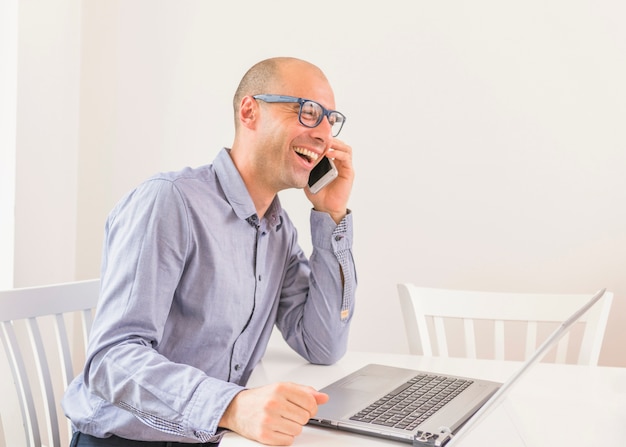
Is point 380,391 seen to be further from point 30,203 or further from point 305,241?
point 30,203

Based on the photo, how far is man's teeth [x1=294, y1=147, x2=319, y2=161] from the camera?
1558 millimetres

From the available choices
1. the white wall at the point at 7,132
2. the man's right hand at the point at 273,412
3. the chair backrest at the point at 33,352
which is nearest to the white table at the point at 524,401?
the man's right hand at the point at 273,412

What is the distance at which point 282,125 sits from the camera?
154 centimetres

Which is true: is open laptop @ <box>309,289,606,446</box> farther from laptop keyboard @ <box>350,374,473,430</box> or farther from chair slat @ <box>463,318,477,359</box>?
chair slat @ <box>463,318,477,359</box>

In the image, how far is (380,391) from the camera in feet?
4.10

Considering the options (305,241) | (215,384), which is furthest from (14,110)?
(215,384)

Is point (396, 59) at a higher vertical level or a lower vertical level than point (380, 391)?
higher

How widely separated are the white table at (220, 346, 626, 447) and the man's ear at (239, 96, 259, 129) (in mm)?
524

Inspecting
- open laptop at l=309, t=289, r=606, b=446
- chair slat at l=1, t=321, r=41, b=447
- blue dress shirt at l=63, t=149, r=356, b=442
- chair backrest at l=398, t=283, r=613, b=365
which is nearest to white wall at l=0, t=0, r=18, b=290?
chair slat at l=1, t=321, r=41, b=447

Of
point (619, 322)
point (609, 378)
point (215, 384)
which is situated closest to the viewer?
point (215, 384)

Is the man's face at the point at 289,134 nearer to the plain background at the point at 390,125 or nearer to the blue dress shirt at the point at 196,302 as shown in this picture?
the blue dress shirt at the point at 196,302

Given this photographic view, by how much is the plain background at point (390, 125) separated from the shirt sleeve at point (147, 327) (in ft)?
3.83

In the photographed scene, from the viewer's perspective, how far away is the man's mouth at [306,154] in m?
1.56

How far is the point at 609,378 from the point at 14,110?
80.4 inches
